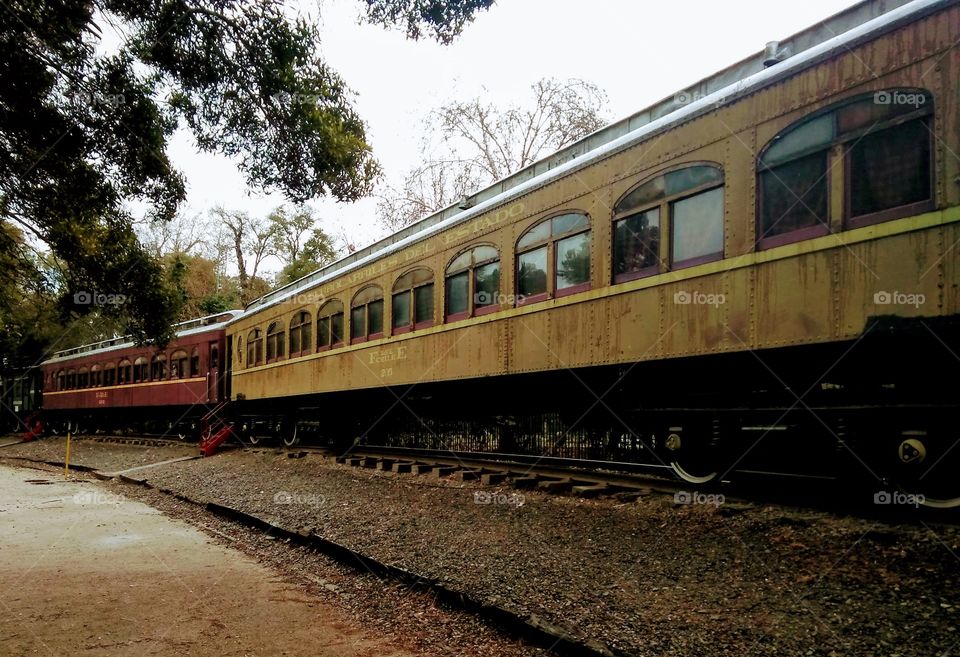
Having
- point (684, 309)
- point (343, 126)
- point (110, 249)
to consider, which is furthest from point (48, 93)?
point (684, 309)

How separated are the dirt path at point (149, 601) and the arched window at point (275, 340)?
7520 mm

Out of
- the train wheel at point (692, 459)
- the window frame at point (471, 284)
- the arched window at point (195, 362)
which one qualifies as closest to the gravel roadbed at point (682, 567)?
the train wheel at point (692, 459)

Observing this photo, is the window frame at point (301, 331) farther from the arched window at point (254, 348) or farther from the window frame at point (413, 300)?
the window frame at point (413, 300)

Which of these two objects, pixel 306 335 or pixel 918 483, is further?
pixel 306 335

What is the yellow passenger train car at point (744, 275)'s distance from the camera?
4.75 m

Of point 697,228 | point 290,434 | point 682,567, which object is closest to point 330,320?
point 290,434

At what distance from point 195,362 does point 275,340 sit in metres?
5.55

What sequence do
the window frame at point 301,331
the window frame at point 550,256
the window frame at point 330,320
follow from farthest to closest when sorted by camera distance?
1. the window frame at point 301,331
2. the window frame at point 330,320
3. the window frame at point 550,256

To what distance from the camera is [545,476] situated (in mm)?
8125

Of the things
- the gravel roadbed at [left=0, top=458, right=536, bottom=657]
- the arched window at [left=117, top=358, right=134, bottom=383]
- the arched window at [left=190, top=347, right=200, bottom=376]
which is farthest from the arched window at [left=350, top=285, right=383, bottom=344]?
the arched window at [left=117, top=358, right=134, bottom=383]

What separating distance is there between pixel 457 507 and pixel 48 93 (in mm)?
5119

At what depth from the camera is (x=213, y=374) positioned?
18812 millimetres

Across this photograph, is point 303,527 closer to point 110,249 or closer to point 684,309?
point 110,249

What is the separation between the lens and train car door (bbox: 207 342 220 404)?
61.0ft
